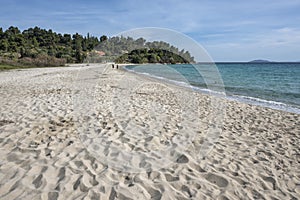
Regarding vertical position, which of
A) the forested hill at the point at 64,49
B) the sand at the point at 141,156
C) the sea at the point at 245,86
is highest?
the forested hill at the point at 64,49

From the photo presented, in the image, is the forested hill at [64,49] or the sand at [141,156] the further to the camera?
the forested hill at [64,49]

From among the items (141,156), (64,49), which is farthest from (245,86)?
(64,49)

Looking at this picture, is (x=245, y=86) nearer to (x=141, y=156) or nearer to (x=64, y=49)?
(x=141, y=156)

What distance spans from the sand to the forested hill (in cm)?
306

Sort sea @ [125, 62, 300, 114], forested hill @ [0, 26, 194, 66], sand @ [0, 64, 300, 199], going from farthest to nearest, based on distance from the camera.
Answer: sea @ [125, 62, 300, 114] < forested hill @ [0, 26, 194, 66] < sand @ [0, 64, 300, 199]

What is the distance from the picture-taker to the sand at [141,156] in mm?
2982

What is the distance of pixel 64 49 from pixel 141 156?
76502mm

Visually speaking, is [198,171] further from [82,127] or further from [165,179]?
[82,127]

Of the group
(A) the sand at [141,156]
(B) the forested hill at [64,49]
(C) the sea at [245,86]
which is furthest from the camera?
(C) the sea at [245,86]

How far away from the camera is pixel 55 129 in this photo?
5141mm

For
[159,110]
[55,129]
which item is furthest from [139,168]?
[159,110]

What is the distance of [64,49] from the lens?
238ft

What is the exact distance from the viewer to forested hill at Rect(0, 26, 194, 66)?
27.6 ft

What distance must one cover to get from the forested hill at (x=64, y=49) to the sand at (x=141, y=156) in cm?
306
